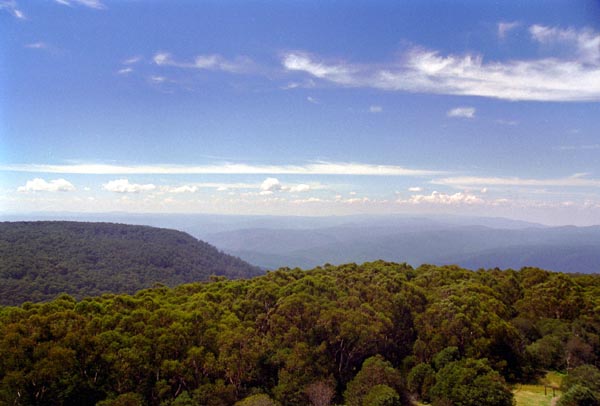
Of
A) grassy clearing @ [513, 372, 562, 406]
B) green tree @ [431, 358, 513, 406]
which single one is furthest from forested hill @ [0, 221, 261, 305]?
grassy clearing @ [513, 372, 562, 406]

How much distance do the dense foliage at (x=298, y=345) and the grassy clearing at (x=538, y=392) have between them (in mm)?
821

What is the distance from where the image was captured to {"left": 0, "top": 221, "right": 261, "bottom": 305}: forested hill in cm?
10850

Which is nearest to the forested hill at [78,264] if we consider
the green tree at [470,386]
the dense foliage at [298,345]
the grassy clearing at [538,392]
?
the dense foliage at [298,345]

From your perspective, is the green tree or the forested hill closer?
the green tree

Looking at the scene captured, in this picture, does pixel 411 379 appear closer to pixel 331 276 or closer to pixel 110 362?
pixel 331 276

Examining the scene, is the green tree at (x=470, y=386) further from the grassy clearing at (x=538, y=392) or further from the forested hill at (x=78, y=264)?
the forested hill at (x=78, y=264)

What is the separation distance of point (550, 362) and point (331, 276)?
52.9 feet

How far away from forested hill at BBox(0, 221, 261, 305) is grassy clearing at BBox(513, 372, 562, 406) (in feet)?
362

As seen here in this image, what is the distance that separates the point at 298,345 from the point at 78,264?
149 metres

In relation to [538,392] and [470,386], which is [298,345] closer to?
[470,386]

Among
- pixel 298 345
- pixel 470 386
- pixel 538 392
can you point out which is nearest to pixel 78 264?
pixel 298 345

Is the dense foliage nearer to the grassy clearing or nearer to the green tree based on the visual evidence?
the green tree

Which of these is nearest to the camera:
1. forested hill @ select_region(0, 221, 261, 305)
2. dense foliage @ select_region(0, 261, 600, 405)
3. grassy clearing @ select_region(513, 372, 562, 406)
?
dense foliage @ select_region(0, 261, 600, 405)

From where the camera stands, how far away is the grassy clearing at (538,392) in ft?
62.6
